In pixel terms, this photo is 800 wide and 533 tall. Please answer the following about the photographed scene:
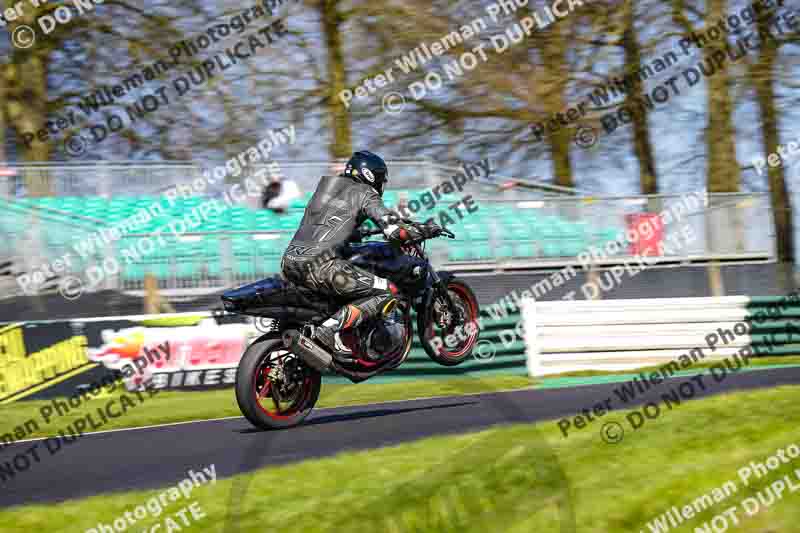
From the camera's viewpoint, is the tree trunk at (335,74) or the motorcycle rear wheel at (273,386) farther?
the tree trunk at (335,74)

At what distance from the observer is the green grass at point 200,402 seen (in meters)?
10.2

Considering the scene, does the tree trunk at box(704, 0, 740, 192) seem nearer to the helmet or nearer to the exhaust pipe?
the helmet

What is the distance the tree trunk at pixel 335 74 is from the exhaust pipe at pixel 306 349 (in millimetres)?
10946

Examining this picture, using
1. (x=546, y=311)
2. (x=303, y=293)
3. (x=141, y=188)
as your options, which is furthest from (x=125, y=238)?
(x=303, y=293)

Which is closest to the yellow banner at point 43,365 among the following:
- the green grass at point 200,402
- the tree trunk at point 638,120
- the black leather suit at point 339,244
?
the green grass at point 200,402

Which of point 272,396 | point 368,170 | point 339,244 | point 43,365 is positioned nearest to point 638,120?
point 43,365

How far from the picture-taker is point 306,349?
715 cm

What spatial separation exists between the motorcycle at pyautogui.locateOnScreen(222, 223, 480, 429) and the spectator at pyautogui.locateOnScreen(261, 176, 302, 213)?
8.25 metres

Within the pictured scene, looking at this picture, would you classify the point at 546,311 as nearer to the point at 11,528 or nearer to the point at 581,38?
the point at 581,38

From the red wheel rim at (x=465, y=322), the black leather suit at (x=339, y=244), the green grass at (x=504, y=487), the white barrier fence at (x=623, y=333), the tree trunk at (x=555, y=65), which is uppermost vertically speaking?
the tree trunk at (x=555, y=65)

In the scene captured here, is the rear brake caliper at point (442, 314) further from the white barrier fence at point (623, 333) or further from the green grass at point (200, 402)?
the white barrier fence at point (623, 333)

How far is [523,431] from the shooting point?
21.5ft

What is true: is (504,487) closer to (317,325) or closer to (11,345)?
(317,325)

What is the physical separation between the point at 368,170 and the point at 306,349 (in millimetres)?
1354
